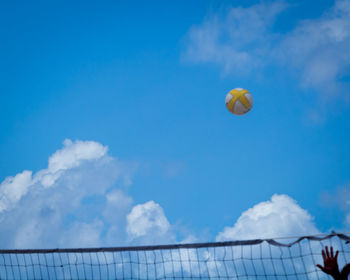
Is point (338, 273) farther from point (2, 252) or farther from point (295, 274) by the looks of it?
point (2, 252)

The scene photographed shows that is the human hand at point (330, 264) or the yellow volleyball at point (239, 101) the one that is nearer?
the human hand at point (330, 264)

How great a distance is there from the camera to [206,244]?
7.41m

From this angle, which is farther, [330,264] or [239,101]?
[239,101]

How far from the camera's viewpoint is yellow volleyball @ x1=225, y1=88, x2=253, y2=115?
9742 mm

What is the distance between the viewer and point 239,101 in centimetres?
973

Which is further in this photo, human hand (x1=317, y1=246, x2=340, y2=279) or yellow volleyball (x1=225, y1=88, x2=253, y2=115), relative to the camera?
yellow volleyball (x1=225, y1=88, x2=253, y2=115)

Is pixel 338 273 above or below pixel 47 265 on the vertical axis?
below

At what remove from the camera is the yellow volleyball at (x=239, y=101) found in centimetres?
974

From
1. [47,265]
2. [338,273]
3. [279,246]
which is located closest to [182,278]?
[279,246]

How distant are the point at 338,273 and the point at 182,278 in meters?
5.20

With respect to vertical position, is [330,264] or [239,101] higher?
[239,101]

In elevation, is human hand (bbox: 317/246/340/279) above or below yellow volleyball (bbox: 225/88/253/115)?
below

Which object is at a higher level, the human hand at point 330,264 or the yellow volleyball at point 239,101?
the yellow volleyball at point 239,101

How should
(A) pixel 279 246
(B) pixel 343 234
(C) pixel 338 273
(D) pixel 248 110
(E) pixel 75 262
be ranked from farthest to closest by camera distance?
(D) pixel 248 110, (E) pixel 75 262, (A) pixel 279 246, (B) pixel 343 234, (C) pixel 338 273
